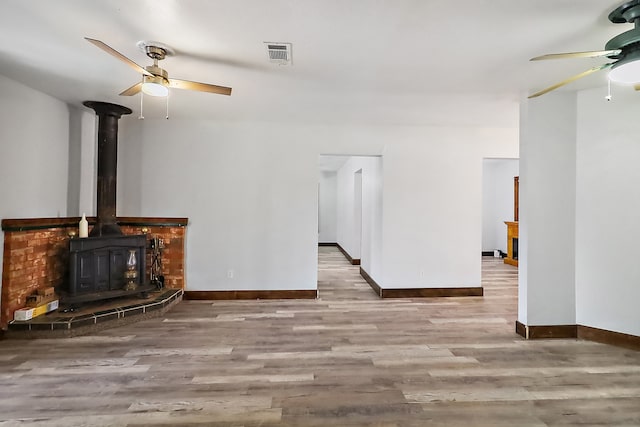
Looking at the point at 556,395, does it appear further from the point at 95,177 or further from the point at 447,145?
the point at 95,177

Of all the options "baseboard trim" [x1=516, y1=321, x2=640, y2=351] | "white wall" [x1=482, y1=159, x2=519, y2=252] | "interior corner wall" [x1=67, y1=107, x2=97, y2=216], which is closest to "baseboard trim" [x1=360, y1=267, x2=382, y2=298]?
"baseboard trim" [x1=516, y1=321, x2=640, y2=351]

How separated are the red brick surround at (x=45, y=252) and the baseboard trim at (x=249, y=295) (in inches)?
10.0

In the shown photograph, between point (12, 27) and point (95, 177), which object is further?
point (95, 177)

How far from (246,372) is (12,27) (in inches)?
119

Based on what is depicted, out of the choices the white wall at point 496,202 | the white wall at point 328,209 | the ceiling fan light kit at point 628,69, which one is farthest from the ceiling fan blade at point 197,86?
the white wall at point 328,209

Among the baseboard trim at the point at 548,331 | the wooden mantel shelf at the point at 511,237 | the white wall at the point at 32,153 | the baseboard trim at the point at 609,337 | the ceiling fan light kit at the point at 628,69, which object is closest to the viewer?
the ceiling fan light kit at the point at 628,69

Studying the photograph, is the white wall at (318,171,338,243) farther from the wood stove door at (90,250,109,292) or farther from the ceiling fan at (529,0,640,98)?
the ceiling fan at (529,0,640,98)

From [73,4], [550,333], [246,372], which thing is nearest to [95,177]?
[73,4]

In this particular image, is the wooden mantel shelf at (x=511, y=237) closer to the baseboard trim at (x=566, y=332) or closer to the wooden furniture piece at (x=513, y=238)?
the wooden furniture piece at (x=513, y=238)

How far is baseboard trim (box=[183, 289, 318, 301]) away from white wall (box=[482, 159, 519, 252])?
6463mm

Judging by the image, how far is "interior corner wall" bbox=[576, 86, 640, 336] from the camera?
3.25 m

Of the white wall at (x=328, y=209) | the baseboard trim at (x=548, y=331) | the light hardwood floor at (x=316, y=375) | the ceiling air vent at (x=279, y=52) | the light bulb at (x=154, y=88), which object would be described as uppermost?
the ceiling air vent at (x=279, y=52)

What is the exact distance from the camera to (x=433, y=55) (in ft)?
8.91

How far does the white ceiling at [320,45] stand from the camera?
2104 mm
